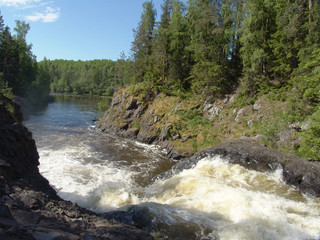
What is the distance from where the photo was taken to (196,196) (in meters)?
8.86

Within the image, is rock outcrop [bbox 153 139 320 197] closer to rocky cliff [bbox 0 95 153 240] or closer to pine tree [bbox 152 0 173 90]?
rocky cliff [bbox 0 95 153 240]

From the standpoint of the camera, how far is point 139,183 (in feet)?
43.3

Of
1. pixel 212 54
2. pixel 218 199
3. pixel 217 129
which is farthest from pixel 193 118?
pixel 218 199

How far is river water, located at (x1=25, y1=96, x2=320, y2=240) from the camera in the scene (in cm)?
655

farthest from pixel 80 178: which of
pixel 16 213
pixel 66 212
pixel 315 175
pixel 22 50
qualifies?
pixel 22 50

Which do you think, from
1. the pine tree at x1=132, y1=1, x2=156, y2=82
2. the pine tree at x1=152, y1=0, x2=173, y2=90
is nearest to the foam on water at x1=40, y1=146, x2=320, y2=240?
the pine tree at x1=152, y1=0, x2=173, y2=90

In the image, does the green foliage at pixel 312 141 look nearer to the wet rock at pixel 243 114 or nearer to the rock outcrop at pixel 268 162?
A: the rock outcrop at pixel 268 162

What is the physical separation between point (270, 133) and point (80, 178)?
13.0m

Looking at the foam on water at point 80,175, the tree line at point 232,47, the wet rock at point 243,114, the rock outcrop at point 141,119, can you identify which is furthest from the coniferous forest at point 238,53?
the foam on water at point 80,175

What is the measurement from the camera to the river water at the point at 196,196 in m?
6.55

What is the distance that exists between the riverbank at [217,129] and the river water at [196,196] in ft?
2.79

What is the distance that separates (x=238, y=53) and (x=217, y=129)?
10.2 meters

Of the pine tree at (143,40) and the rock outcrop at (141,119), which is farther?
the pine tree at (143,40)

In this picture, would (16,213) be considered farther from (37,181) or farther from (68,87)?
(68,87)
